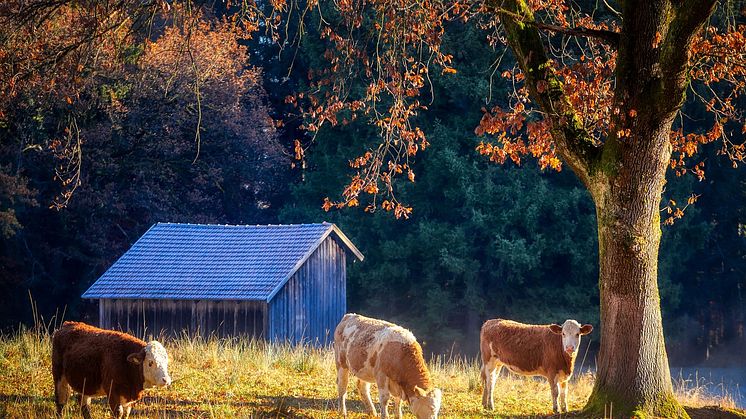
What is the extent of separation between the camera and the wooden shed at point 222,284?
87.0 ft

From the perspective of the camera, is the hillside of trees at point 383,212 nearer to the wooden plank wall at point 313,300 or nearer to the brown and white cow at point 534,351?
the wooden plank wall at point 313,300

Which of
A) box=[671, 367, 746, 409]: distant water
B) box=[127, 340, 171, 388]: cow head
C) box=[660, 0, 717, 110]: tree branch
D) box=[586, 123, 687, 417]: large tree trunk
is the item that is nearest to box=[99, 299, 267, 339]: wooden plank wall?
box=[671, 367, 746, 409]: distant water

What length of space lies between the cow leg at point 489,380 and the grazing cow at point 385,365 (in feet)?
6.68

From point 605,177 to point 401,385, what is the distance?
11.9 ft

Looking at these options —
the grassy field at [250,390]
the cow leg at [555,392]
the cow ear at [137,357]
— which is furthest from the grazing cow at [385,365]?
the cow ear at [137,357]

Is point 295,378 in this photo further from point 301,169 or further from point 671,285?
point 301,169

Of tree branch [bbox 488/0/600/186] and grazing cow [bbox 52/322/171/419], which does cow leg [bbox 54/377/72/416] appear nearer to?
grazing cow [bbox 52/322/171/419]

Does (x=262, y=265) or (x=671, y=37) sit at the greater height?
(x=671, y=37)

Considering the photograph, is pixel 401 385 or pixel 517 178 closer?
pixel 401 385

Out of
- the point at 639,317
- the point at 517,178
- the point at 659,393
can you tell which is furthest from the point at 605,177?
the point at 517,178

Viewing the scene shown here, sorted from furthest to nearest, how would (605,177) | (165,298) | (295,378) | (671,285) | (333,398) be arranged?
(671,285)
(165,298)
(295,378)
(333,398)
(605,177)

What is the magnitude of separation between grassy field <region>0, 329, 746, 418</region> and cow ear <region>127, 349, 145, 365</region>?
38.2 inches

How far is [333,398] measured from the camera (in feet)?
44.4

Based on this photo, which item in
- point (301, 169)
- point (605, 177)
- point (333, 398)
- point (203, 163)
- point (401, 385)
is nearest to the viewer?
point (401, 385)
